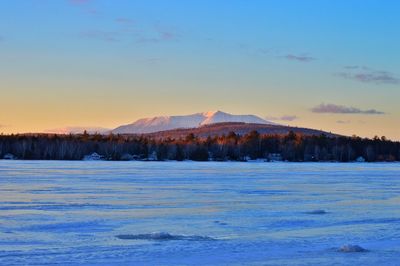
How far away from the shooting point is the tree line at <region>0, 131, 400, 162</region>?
92.6 m

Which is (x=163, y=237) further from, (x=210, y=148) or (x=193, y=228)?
(x=210, y=148)

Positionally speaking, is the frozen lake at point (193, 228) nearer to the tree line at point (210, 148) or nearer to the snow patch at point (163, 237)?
the snow patch at point (163, 237)

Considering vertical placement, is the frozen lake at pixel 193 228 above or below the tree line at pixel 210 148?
below

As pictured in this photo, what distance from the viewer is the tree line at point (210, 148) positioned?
9262 cm

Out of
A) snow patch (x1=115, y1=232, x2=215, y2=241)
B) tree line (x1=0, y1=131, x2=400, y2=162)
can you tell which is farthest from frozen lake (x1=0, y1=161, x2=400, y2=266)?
tree line (x1=0, y1=131, x2=400, y2=162)

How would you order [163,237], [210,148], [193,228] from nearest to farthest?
1. [163,237]
2. [193,228]
3. [210,148]

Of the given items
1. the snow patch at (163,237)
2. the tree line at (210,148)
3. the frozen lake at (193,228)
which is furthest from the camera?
the tree line at (210,148)

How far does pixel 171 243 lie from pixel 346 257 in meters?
2.61

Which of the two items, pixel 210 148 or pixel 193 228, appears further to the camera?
pixel 210 148

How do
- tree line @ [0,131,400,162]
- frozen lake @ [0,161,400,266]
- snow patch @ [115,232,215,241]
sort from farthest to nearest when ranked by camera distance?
tree line @ [0,131,400,162] → snow patch @ [115,232,215,241] → frozen lake @ [0,161,400,266]

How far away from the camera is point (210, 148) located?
104 metres

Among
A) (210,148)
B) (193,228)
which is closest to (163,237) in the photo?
(193,228)

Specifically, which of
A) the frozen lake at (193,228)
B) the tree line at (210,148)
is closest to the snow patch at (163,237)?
the frozen lake at (193,228)

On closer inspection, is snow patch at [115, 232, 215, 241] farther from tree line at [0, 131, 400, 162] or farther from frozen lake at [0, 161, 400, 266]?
tree line at [0, 131, 400, 162]
